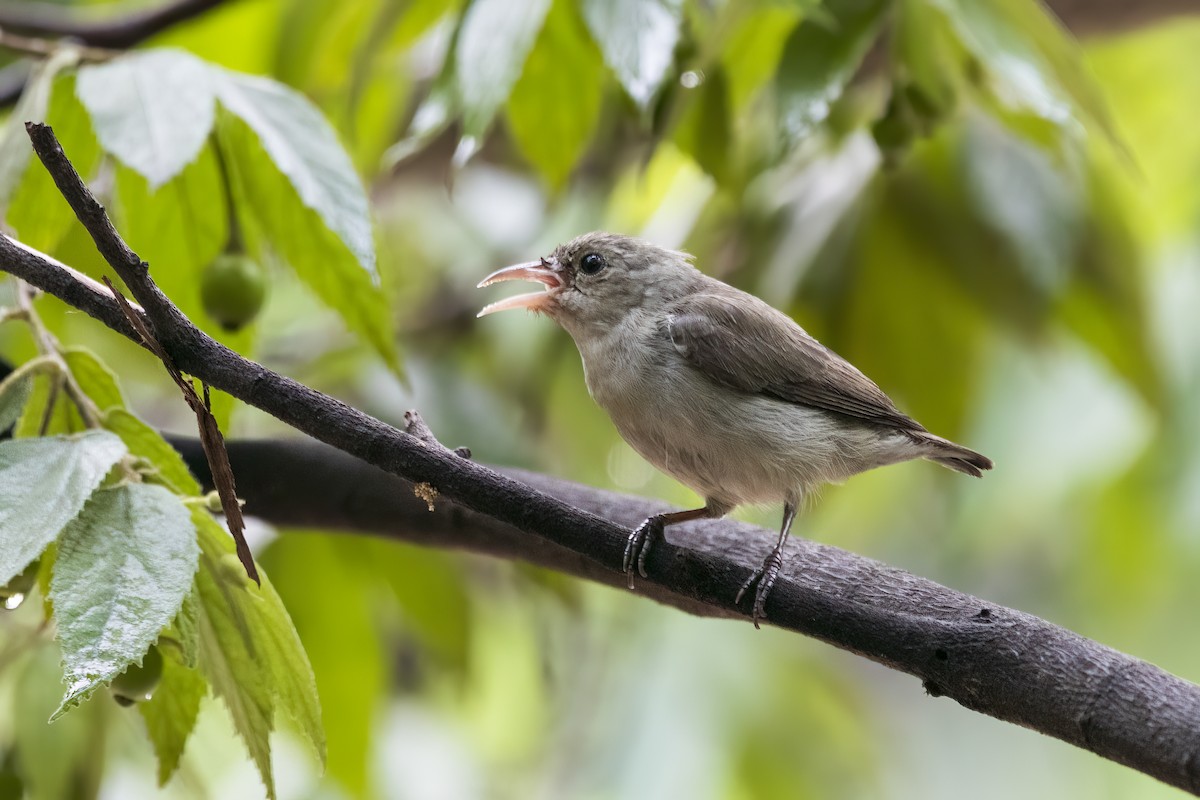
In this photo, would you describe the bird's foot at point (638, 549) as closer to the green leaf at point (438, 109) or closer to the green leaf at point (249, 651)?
the green leaf at point (249, 651)

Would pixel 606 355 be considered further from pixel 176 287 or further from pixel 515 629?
pixel 515 629

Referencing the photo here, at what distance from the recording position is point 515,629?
423 centimetres

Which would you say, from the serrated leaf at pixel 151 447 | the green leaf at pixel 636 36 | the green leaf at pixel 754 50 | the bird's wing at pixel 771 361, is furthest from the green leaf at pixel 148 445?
the green leaf at pixel 754 50

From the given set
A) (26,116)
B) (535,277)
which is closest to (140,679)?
(26,116)

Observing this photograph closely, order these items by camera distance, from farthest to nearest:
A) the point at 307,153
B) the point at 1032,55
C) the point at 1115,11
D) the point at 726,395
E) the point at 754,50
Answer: the point at 1115,11 < the point at 754,50 < the point at 726,395 < the point at 1032,55 < the point at 307,153

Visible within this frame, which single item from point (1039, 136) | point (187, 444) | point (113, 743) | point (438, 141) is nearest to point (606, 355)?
point (187, 444)

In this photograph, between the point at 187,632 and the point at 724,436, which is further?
the point at 724,436

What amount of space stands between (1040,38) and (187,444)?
1.58 m

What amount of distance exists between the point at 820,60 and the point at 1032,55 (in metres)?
0.34

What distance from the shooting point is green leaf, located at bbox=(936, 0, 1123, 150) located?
1.91 metres

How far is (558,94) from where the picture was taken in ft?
7.02

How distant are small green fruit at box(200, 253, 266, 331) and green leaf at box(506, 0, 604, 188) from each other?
0.55 meters

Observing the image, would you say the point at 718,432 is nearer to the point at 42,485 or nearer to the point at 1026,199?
the point at 1026,199

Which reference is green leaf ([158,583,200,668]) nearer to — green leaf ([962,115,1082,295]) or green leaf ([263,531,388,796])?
green leaf ([263,531,388,796])
